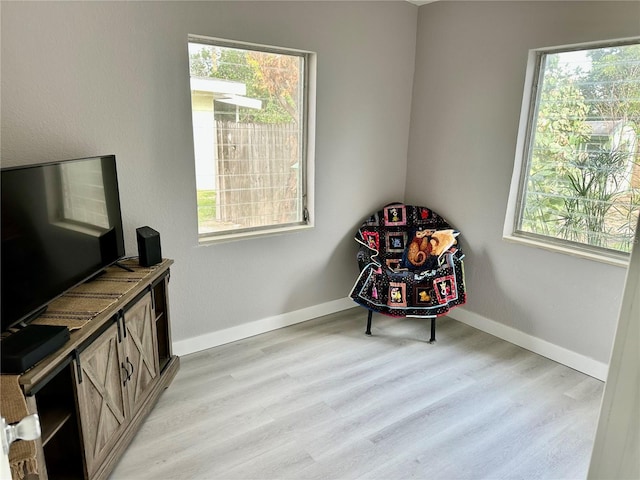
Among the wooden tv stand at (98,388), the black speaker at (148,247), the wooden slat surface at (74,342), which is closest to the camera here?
the wooden slat surface at (74,342)

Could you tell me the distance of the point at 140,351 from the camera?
2.10 m

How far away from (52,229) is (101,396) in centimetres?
71

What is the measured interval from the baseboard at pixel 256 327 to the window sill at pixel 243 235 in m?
0.64

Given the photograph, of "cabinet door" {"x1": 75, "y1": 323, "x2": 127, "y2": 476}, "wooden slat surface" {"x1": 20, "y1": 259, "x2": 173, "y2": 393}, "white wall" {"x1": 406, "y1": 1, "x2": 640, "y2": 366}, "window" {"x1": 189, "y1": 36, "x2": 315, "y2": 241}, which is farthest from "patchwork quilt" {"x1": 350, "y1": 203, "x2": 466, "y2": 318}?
"cabinet door" {"x1": 75, "y1": 323, "x2": 127, "y2": 476}

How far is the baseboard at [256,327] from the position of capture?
2.87 meters

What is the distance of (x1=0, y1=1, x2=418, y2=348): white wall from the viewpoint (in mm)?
2088

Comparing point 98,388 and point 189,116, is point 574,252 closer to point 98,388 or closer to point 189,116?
point 189,116

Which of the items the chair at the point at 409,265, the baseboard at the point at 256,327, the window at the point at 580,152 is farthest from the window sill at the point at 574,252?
the baseboard at the point at 256,327

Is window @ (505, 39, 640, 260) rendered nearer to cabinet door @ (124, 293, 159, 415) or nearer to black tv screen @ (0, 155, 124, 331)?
cabinet door @ (124, 293, 159, 415)

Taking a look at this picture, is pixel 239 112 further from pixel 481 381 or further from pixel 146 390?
pixel 481 381

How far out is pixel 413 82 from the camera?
11.8ft

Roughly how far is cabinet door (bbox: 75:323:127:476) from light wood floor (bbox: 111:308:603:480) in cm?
21

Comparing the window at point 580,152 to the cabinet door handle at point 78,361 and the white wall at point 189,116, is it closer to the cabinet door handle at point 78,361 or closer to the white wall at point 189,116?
the white wall at point 189,116

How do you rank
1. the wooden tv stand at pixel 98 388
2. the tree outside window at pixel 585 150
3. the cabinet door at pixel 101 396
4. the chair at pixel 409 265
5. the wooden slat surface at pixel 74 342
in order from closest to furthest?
the wooden slat surface at pixel 74 342 < the wooden tv stand at pixel 98 388 < the cabinet door at pixel 101 396 < the tree outside window at pixel 585 150 < the chair at pixel 409 265
